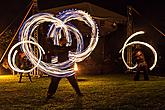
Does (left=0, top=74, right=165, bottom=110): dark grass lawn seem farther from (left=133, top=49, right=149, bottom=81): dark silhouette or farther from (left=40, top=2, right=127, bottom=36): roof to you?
(left=40, top=2, right=127, bottom=36): roof

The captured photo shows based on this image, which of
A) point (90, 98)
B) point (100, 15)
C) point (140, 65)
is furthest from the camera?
point (100, 15)

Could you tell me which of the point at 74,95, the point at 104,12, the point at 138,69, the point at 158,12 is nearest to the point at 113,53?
the point at 104,12

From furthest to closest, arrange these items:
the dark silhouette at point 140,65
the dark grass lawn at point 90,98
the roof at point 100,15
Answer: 1. the roof at point 100,15
2. the dark silhouette at point 140,65
3. the dark grass lawn at point 90,98

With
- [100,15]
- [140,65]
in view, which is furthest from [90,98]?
[100,15]

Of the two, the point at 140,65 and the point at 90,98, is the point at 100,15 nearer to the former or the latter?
the point at 140,65

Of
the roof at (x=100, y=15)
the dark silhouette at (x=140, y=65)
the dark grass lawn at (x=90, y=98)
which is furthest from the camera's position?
the roof at (x=100, y=15)

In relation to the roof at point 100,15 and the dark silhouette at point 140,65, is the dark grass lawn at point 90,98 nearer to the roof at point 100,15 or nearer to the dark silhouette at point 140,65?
the dark silhouette at point 140,65

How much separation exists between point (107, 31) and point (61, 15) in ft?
28.7

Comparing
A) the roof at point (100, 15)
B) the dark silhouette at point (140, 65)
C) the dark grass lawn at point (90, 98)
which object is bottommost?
the dark grass lawn at point (90, 98)

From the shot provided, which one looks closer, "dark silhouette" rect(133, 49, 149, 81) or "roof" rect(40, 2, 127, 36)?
"dark silhouette" rect(133, 49, 149, 81)

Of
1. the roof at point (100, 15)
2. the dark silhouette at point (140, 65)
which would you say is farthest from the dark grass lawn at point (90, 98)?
the roof at point (100, 15)

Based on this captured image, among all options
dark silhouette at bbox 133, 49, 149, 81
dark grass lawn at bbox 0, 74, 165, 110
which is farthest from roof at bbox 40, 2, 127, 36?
dark grass lawn at bbox 0, 74, 165, 110

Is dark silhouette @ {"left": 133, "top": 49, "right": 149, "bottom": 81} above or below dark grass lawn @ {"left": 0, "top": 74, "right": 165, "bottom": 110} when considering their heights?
above

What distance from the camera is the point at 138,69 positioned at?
1759 cm
